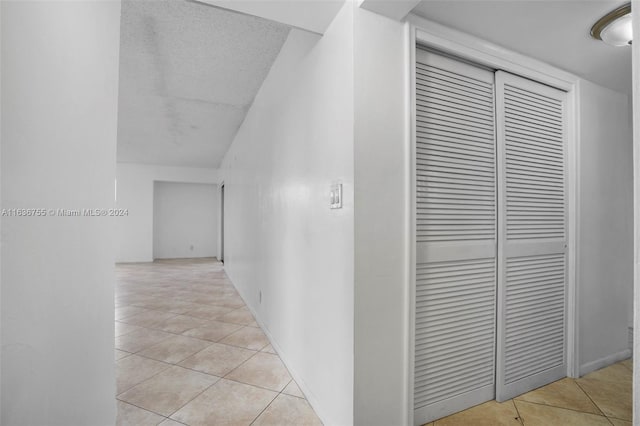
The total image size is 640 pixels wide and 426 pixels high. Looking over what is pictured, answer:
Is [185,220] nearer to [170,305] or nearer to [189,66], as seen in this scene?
[170,305]

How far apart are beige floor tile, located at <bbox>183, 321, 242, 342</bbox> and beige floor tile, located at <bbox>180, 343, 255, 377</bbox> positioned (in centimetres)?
21

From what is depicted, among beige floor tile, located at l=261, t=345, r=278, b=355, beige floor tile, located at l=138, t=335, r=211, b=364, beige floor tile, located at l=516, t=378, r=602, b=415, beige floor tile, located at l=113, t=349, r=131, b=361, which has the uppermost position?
beige floor tile, located at l=113, t=349, r=131, b=361

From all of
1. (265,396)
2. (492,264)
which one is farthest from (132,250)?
(492,264)

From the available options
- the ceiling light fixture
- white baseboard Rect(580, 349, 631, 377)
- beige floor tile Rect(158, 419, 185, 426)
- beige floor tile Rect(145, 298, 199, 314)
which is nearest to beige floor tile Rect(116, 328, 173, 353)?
beige floor tile Rect(145, 298, 199, 314)

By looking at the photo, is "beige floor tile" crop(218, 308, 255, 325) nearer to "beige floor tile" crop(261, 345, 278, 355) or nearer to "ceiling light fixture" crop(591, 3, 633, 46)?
"beige floor tile" crop(261, 345, 278, 355)

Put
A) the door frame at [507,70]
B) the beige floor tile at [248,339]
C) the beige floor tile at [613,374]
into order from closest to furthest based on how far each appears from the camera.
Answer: the door frame at [507,70]
the beige floor tile at [613,374]
the beige floor tile at [248,339]

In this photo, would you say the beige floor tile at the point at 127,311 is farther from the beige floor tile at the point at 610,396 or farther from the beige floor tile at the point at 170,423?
the beige floor tile at the point at 610,396

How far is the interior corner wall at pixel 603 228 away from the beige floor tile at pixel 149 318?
13.4ft

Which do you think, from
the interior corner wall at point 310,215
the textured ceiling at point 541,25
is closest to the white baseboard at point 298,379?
the interior corner wall at point 310,215

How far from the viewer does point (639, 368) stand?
50cm

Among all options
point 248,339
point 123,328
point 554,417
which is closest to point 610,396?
point 554,417

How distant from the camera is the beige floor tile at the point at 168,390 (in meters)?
1.85

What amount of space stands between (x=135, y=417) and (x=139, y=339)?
4.37 feet

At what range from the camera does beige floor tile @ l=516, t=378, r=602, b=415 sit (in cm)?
189
